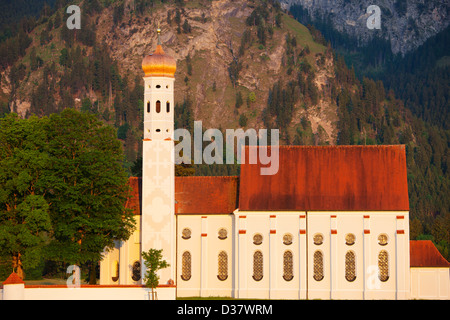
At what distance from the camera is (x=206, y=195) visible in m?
77.6

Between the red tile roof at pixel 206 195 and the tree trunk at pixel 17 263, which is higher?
the red tile roof at pixel 206 195

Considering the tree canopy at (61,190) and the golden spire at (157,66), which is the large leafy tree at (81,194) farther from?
the golden spire at (157,66)

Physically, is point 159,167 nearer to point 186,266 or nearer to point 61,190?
point 61,190

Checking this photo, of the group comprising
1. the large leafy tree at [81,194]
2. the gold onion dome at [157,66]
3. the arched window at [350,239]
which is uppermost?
the gold onion dome at [157,66]

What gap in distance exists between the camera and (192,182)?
78625 mm

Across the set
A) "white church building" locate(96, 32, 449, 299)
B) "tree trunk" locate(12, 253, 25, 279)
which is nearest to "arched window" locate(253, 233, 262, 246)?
"white church building" locate(96, 32, 449, 299)

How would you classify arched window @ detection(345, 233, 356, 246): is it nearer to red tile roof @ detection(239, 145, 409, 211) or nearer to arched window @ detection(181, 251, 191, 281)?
red tile roof @ detection(239, 145, 409, 211)

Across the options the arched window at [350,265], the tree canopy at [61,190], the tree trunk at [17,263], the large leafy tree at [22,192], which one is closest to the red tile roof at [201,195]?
the tree canopy at [61,190]

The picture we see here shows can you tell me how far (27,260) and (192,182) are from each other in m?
15.7

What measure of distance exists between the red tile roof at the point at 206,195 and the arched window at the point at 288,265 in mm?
5777

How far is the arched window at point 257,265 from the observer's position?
75000 millimetres

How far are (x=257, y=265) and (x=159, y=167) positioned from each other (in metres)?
11.1

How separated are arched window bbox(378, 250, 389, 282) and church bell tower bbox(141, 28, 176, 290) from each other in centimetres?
1633

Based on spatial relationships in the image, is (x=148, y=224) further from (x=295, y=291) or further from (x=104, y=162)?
(x=295, y=291)
